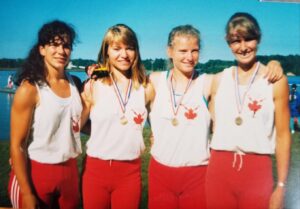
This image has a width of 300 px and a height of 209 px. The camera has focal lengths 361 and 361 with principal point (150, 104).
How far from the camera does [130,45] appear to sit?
88.7 inches

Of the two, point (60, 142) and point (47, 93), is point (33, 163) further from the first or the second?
point (47, 93)

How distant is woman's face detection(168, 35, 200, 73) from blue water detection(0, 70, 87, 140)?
613 mm

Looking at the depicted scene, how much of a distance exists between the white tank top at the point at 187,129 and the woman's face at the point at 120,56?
30 centimetres

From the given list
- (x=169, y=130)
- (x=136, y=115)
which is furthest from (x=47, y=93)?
(x=169, y=130)

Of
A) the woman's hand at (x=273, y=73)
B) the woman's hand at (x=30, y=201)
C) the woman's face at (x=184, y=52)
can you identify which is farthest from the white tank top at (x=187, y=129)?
the woman's hand at (x=30, y=201)

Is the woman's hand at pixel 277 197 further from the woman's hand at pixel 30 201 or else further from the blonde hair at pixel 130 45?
the woman's hand at pixel 30 201

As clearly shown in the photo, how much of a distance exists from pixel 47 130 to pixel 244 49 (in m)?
1.31

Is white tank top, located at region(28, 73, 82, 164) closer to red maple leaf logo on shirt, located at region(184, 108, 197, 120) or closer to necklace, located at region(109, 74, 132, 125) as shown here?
necklace, located at region(109, 74, 132, 125)

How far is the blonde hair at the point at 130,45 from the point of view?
2270 mm

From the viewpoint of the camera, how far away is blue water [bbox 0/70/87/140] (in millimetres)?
2393

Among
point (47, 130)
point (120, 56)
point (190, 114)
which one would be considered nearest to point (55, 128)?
point (47, 130)

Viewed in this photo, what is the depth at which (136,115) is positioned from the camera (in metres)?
2.26

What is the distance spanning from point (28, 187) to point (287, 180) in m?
1.64

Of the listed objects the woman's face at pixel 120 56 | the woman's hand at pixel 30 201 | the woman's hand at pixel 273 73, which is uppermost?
the woman's face at pixel 120 56
